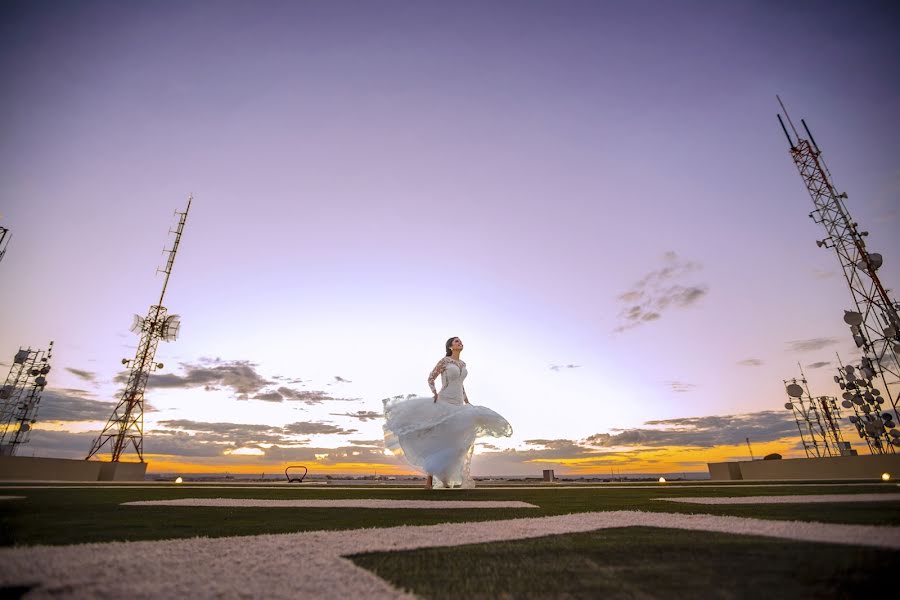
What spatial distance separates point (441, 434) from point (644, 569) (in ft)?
25.9

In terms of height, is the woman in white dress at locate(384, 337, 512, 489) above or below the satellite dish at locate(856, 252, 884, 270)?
below

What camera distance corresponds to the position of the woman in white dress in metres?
9.16

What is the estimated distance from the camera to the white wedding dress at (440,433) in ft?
30.1

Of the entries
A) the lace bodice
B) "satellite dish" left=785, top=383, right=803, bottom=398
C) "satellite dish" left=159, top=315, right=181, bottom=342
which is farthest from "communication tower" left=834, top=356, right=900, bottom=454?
"satellite dish" left=159, top=315, right=181, bottom=342

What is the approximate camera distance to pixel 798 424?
1441 inches

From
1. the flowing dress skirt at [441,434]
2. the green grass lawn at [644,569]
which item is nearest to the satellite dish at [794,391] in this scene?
the flowing dress skirt at [441,434]

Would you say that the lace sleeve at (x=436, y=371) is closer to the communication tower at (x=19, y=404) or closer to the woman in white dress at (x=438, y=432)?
the woman in white dress at (x=438, y=432)

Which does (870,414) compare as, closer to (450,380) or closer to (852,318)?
(852,318)

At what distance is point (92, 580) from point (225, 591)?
50cm

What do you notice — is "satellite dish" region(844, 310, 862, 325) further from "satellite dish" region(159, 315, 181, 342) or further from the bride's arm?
"satellite dish" region(159, 315, 181, 342)

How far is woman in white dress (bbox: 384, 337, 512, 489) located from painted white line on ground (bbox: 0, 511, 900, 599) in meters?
6.33

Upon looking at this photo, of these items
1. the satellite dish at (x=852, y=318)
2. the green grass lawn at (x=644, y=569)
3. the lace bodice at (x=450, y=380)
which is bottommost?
the green grass lawn at (x=644, y=569)

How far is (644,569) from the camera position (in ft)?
5.17

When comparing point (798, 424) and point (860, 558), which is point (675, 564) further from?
point (798, 424)
